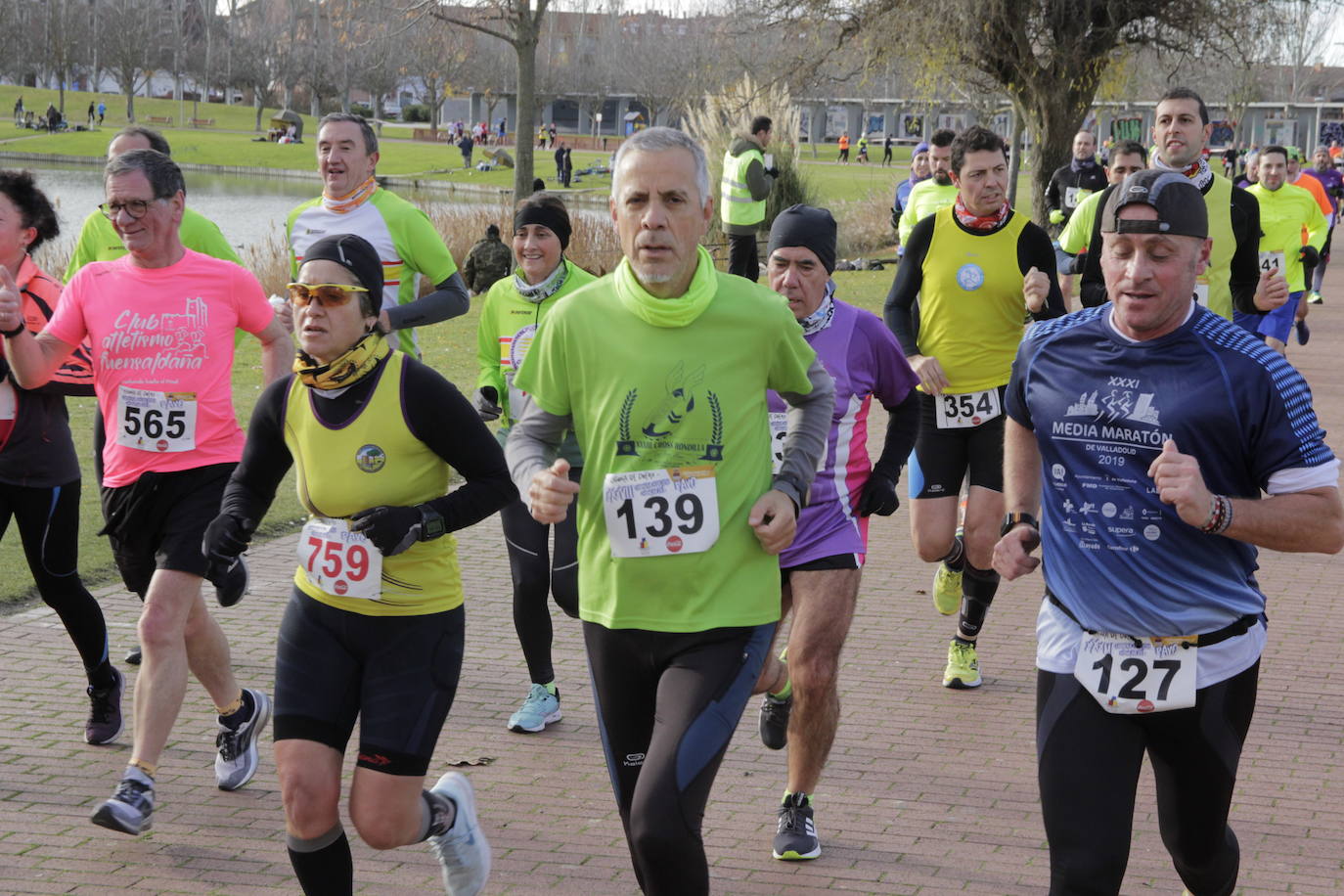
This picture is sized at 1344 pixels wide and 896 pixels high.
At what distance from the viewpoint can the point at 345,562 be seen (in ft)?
13.3

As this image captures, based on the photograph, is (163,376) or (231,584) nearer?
(231,584)

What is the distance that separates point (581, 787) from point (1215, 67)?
22.6m

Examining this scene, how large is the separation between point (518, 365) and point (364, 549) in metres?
1.99

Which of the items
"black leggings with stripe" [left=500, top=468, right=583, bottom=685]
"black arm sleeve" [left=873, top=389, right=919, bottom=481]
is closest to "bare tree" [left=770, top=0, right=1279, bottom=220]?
"black leggings with stripe" [left=500, top=468, right=583, bottom=685]

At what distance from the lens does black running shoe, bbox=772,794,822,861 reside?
491 centimetres

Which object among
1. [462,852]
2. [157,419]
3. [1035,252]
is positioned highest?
[1035,252]

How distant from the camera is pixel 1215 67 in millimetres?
25016

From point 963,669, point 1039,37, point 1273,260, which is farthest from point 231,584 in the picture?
point 1039,37

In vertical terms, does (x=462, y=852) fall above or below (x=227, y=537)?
below

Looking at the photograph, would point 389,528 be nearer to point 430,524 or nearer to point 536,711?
point 430,524

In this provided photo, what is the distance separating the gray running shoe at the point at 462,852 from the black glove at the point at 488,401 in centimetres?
224

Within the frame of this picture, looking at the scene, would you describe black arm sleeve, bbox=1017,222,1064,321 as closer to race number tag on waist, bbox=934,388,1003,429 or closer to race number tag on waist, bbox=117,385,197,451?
race number tag on waist, bbox=934,388,1003,429

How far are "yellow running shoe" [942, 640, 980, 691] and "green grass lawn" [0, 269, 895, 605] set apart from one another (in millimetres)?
4380

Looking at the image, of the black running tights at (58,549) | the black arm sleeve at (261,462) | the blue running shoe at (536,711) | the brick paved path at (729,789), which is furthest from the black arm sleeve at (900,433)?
the black running tights at (58,549)
